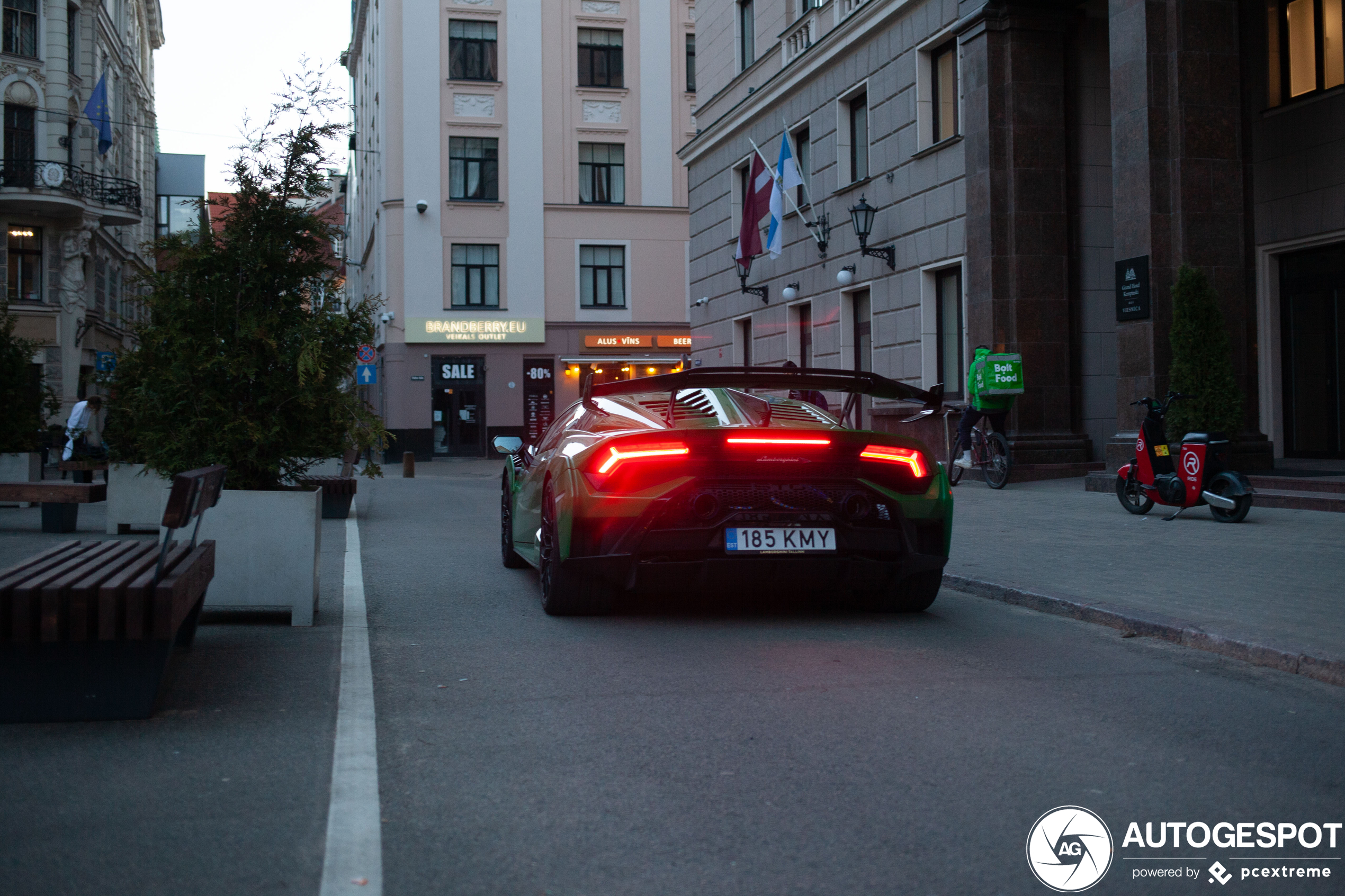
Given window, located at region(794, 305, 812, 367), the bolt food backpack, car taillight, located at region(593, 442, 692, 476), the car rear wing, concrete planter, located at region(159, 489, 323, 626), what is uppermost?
window, located at region(794, 305, 812, 367)

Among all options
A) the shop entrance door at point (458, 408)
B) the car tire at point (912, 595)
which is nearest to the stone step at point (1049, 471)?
the car tire at point (912, 595)

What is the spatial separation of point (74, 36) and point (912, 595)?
39951 mm

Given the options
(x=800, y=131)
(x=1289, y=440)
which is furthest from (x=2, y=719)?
(x=800, y=131)

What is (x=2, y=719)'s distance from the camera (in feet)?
14.5

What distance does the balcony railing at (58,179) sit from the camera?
35.9 m

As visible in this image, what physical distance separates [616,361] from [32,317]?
17.7m

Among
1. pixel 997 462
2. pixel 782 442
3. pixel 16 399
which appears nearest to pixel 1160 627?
pixel 782 442

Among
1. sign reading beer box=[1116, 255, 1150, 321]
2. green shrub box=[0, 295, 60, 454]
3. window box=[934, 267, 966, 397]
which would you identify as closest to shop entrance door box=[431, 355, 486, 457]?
window box=[934, 267, 966, 397]

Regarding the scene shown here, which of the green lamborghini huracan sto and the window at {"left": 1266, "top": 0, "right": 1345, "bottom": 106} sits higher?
the window at {"left": 1266, "top": 0, "right": 1345, "bottom": 106}

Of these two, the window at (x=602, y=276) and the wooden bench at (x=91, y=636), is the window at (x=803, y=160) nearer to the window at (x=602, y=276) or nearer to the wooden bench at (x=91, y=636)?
the window at (x=602, y=276)

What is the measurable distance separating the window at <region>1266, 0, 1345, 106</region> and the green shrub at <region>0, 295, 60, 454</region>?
15792 millimetres

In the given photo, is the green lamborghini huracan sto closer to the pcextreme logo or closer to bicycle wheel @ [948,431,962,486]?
the pcextreme logo

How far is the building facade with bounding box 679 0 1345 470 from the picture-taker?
13.9 meters

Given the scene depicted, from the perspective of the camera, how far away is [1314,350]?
15211 millimetres
